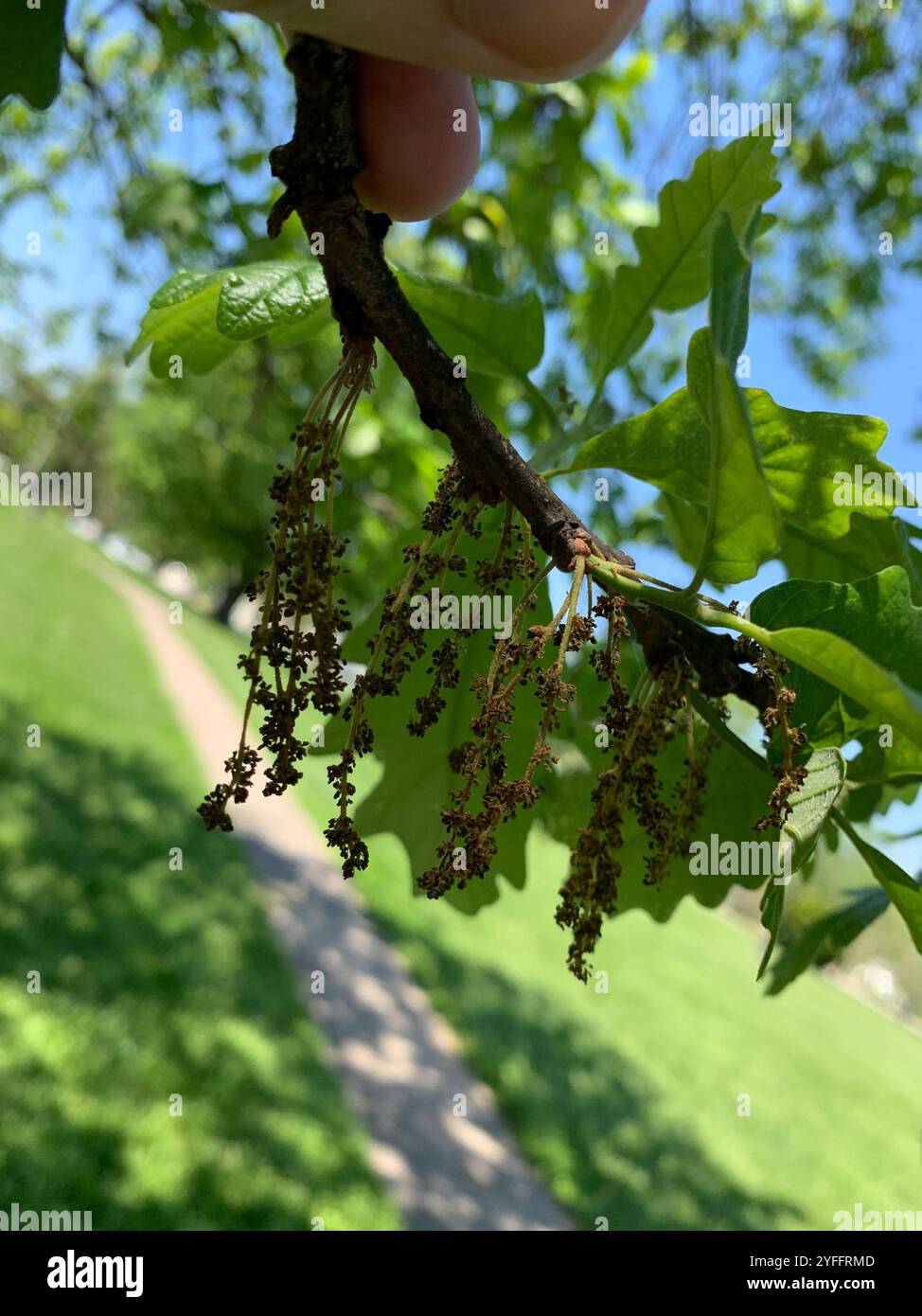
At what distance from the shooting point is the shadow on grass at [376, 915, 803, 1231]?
559cm

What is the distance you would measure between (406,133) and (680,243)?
46 centimetres

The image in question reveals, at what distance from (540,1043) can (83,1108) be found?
4.36 metres

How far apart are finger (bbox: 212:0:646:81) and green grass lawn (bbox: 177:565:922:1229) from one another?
5.47 m

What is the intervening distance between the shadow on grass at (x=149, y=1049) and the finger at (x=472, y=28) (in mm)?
3493

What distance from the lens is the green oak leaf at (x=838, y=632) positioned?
0.69 meters

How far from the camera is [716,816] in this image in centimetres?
109

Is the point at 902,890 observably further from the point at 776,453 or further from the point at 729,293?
the point at 729,293

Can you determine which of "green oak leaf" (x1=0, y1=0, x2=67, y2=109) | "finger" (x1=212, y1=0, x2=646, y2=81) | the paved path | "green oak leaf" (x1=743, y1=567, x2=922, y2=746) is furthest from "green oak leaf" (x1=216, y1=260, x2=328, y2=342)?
the paved path

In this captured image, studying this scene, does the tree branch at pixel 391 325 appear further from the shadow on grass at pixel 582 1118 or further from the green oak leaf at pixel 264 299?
the shadow on grass at pixel 582 1118

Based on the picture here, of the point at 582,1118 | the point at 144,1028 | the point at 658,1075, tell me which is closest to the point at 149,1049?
the point at 144,1028

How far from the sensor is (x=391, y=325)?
762mm

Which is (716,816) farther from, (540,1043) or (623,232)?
(540,1043)

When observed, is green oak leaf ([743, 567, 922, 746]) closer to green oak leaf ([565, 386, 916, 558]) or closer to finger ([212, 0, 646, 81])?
green oak leaf ([565, 386, 916, 558])

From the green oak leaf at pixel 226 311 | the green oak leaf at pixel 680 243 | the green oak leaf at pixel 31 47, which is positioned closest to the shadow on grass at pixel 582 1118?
the green oak leaf at pixel 680 243
